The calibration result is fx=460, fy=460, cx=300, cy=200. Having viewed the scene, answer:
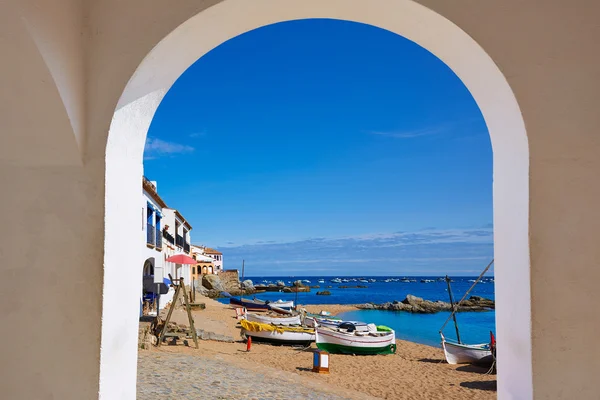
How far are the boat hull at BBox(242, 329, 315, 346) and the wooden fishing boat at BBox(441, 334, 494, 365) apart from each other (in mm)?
4682

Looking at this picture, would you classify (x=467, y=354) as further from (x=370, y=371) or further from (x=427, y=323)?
(x=427, y=323)

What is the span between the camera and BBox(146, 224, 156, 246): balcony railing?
18.6 m

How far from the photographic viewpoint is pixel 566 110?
80.0 inches

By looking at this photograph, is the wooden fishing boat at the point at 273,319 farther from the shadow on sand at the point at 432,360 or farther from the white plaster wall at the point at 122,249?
the white plaster wall at the point at 122,249

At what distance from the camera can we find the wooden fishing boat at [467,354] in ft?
46.8

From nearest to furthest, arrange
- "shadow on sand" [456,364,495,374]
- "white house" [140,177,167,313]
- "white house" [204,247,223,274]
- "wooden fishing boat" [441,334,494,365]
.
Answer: "shadow on sand" [456,364,495,374] < "wooden fishing boat" [441,334,494,365] < "white house" [140,177,167,313] < "white house" [204,247,223,274]

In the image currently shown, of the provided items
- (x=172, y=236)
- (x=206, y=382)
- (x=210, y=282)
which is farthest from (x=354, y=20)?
(x=210, y=282)

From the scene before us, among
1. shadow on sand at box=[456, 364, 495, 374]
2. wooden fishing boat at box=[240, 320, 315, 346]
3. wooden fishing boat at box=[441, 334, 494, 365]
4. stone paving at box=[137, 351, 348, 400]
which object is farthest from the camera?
wooden fishing boat at box=[240, 320, 315, 346]

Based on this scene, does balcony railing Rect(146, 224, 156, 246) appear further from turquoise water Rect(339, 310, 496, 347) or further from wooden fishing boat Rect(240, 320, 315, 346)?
turquoise water Rect(339, 310, 496, 347)

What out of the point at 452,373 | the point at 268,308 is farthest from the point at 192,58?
the point at 268,308

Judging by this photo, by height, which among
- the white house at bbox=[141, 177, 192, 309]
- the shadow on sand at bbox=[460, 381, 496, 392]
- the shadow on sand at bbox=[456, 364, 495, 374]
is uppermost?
the white house at bbox=[141, 177, 192, 309]

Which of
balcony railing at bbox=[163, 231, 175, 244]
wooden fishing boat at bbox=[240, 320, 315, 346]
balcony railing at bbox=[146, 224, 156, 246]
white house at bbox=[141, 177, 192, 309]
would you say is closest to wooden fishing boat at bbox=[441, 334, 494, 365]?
wooden fishing boat at bbox=[240, 320, 315, 346]

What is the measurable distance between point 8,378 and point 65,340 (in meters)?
0.32

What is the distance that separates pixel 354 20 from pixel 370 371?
1213cm
